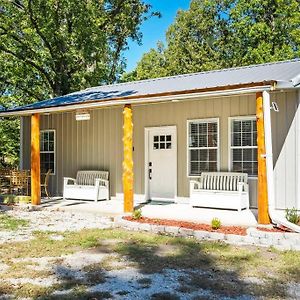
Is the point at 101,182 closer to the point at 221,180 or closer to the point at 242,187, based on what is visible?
the point at 221,180

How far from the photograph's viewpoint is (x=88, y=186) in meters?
11.6

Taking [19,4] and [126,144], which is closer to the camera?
[126,144]

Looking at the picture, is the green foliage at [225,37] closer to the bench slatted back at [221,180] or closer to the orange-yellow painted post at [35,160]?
the bench slatted back at [221,180]

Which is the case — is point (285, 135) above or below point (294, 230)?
above

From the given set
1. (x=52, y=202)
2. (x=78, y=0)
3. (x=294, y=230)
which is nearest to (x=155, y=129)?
(x=52, y=202)

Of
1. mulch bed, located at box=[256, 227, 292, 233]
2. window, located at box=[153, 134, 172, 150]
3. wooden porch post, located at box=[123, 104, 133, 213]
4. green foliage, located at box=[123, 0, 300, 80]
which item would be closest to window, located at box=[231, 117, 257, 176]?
window, located at box=[153, 134, 172, 150]

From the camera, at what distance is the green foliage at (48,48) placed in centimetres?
1764

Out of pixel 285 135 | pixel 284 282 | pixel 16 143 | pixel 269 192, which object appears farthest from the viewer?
pixel 16 143

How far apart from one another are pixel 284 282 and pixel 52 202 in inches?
313

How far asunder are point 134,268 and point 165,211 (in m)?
4.10

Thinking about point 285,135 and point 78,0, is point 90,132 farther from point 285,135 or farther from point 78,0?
point 78,0

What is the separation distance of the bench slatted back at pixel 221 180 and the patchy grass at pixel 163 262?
10.2 ft

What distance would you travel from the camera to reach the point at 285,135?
8.69 metres

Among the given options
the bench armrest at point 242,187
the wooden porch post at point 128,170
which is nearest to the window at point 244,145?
the bench armrest at point 242,187
